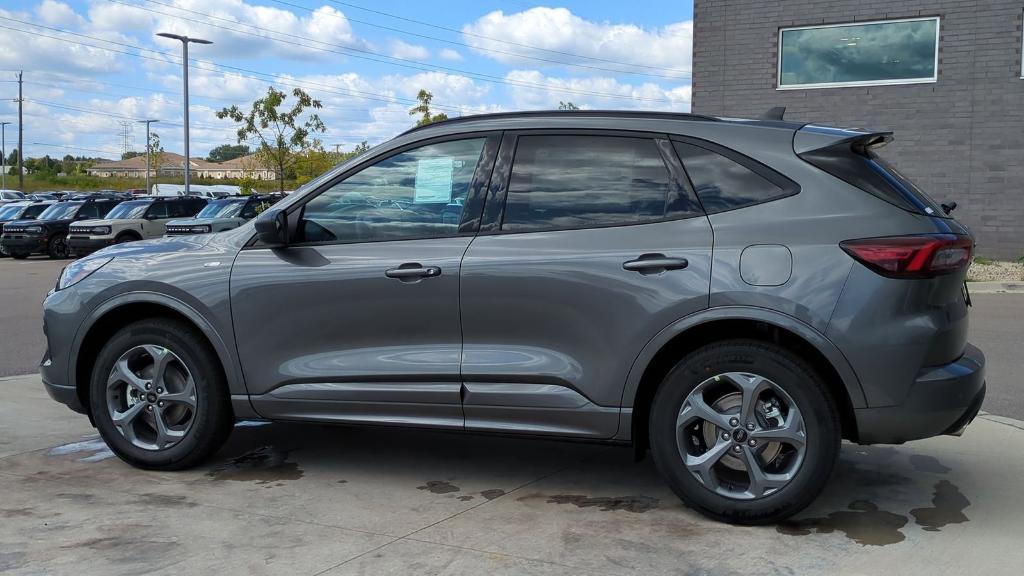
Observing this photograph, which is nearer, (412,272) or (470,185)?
(412,272)

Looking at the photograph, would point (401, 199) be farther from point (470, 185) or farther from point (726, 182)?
point (726, 182)

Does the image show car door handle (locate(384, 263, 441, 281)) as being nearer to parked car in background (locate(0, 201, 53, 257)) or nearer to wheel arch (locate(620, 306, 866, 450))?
wheel arch (locate(620, 306, 866, 450))

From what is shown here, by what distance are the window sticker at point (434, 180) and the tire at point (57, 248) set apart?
2563cm

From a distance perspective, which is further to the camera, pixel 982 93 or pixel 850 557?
pixel 982 93

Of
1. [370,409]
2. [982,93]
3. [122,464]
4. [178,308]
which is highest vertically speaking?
[982,93]

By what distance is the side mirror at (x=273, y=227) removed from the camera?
483cm

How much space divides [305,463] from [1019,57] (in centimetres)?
1550

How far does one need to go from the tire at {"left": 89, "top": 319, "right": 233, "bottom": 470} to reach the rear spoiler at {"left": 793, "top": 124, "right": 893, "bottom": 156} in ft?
10.0

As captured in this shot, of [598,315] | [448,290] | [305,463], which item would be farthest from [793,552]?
[305,463]

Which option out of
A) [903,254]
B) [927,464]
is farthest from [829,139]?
[927,464]

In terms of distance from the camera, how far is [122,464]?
17.7 ft

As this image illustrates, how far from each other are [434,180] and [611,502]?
1760 millimetres

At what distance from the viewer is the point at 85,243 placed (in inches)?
993

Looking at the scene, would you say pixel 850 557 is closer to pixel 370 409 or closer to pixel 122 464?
pixel 370 409
